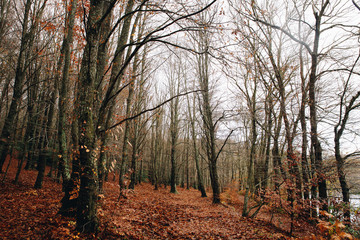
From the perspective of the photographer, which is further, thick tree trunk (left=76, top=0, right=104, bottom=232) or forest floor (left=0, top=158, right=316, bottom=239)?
forest floor (left=0, top=158, right=316, bottom=239)

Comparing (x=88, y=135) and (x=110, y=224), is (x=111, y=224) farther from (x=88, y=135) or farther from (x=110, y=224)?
(x=88, y=135)

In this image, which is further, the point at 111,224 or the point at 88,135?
the point at 111,224

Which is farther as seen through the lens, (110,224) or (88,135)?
(110,224)

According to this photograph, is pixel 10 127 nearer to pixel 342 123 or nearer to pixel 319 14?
pixel 319 14

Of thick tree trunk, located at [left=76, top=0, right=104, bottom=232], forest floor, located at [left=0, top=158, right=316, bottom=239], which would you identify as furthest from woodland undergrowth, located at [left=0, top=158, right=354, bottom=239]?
thick tree trunk, located at [left=76, top=0, right=104, bottom=232]

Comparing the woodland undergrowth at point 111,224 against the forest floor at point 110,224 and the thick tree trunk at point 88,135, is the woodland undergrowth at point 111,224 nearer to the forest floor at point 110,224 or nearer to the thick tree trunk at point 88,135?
the forest floor at point 110,224

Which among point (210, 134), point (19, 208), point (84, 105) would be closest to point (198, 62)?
point (210, 134)

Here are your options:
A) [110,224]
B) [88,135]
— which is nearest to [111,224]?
[110,224]

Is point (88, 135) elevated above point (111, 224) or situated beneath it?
elevated above

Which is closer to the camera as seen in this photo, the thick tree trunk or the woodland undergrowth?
the thick tree trunk

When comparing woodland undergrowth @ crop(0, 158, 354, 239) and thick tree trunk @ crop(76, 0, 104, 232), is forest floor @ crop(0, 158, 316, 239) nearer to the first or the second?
woodland undergrowth @ crop(0, 158, 354, 239)

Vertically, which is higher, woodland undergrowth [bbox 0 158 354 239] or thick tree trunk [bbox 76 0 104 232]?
thick tree trunk [bbox 76 0 104 232]

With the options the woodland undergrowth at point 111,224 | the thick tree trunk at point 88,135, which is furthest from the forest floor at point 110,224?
the thick tree trunk at point 88,135

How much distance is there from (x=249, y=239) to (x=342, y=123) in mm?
7141
